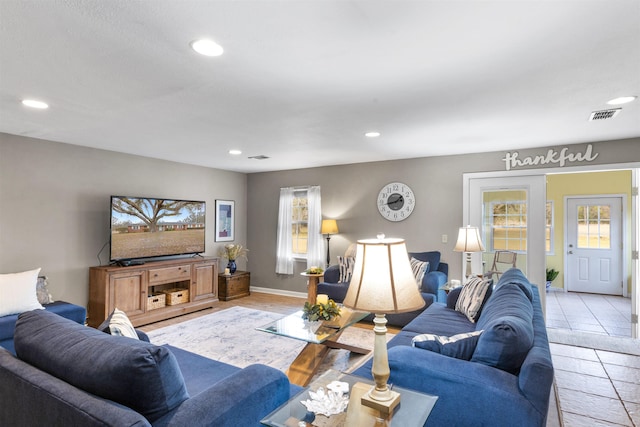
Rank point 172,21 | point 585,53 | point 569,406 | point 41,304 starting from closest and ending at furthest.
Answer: point 172,21 → point 585,53 → point 569,406 → point 41,304

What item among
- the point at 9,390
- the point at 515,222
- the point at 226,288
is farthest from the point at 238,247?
the point at 9,390

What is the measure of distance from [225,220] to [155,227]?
1710 mm

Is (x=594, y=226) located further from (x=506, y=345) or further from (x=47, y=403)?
(x=47, y=403)

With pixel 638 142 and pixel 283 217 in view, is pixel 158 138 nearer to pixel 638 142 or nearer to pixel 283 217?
pixel 283 217

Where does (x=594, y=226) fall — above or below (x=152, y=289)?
above

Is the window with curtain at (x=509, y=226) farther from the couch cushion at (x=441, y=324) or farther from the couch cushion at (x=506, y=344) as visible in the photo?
the couch cushion at (x=506, y=344)

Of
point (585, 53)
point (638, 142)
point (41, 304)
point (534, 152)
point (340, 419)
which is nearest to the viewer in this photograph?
point (340, 419)

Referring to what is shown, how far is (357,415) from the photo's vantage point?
1413 millimetres

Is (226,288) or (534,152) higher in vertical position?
(534,152)

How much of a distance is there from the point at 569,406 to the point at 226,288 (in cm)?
487

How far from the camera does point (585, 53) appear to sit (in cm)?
201

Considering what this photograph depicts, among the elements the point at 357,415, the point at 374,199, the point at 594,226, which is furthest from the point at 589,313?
the point at 357,415

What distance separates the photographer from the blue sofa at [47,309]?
9.92 feet

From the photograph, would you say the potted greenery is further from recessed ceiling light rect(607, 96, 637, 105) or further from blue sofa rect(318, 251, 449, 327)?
recessed ceiling light rect(607, 96, 637, 105)
